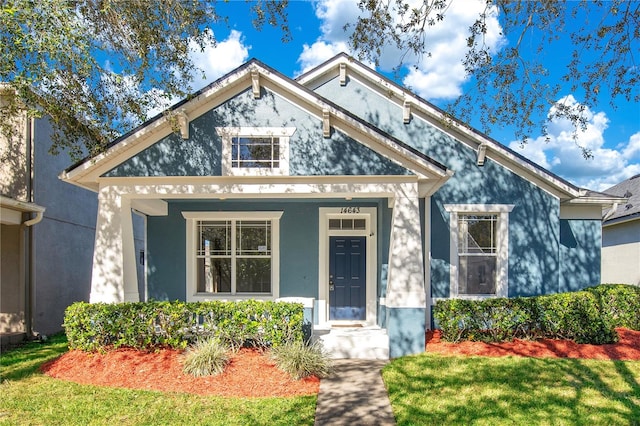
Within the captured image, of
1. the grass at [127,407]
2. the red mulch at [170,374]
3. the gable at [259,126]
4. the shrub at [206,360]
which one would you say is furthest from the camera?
the gable at [259,126]

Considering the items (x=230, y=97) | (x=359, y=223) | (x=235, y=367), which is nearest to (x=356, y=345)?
(x=235, y=367)

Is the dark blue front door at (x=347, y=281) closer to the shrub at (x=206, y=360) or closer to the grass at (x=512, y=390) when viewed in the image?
the grass at (x=512, y=390)

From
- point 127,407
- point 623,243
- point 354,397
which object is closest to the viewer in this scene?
point 127,407

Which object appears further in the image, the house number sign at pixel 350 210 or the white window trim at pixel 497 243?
the house number sign at pixel 350 210

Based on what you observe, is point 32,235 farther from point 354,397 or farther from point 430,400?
point 430,400

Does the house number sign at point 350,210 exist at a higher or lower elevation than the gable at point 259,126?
lower

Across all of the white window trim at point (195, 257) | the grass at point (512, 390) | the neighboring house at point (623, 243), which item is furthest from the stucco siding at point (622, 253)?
the white window trim at point (195, 257)

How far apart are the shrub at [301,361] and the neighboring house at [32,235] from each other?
23.5 ft

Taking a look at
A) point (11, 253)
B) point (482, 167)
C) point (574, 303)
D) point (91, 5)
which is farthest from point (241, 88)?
point (574, 303)

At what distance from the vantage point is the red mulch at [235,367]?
705cm

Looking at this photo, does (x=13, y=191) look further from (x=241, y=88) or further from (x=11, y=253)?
(x=241, y=88)

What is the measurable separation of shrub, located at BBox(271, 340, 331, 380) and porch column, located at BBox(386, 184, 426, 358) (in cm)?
168

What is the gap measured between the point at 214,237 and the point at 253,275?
1395 mm

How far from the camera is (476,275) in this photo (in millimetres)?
11156
